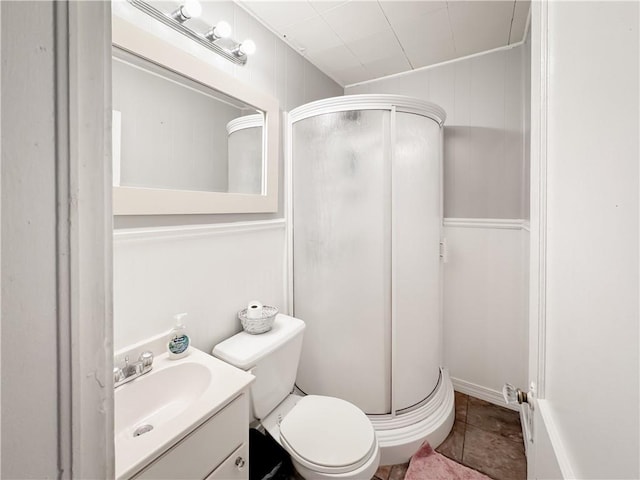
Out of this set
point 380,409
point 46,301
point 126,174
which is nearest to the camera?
point 46,301

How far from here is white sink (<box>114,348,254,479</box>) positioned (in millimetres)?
748

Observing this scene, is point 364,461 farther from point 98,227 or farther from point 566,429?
point 98,227

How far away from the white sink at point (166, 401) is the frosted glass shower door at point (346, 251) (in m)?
0.73

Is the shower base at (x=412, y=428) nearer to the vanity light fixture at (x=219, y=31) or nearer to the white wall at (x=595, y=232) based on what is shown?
the white wall at (x=595, y=232)

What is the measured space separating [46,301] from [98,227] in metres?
0.08

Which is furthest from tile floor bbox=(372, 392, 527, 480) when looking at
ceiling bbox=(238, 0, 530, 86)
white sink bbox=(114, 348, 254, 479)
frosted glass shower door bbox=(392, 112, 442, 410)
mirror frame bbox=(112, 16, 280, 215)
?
ceiling bbox=(238, 0, 530, 86)

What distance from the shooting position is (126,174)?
1047 mm

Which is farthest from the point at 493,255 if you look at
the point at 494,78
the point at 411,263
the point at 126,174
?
the point at 126,174

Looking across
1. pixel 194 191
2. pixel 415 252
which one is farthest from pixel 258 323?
pixel 415 252

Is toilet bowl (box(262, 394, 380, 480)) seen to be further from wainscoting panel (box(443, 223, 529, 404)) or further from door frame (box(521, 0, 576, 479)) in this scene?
wainscoting panel (box(443, 223, 529, 404))

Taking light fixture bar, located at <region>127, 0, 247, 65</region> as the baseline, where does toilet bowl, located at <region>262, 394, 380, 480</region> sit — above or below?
below

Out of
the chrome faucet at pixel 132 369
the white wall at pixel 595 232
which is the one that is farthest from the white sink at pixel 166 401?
the white wall at pixel 595 232

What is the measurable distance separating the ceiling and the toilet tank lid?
1.64 meters

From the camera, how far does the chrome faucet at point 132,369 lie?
98 cm
